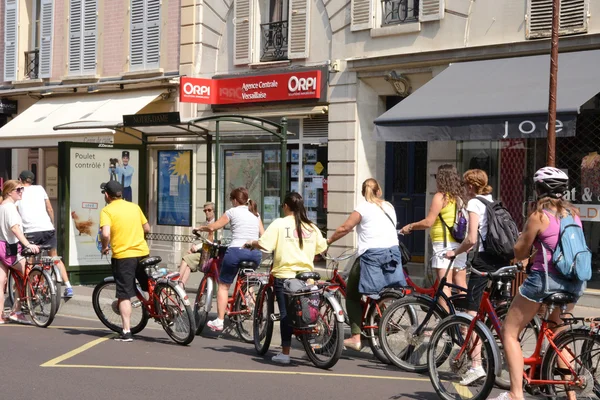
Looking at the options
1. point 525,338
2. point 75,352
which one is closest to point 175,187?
point 75,352

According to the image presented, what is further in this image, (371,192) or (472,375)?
(371,192)

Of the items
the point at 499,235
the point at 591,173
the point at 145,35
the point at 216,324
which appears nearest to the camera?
the point at 499,235

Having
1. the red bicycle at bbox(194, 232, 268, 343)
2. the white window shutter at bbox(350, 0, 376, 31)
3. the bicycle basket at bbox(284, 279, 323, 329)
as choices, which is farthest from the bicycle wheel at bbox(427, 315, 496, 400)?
the white window shutter at bbox(350, 0, 376, 31)

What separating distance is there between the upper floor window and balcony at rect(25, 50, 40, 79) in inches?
257

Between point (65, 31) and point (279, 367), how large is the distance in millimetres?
14567

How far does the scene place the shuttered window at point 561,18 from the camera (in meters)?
12.6

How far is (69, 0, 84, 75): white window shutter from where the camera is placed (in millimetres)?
20594

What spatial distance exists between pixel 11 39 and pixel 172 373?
16.3 m

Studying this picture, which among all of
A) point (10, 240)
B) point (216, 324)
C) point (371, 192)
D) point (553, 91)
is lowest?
point (216, 324)

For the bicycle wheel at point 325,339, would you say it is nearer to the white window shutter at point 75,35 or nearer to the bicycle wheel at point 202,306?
the bicycle wheel at point 202,306

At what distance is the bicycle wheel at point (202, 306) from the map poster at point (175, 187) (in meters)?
4.61

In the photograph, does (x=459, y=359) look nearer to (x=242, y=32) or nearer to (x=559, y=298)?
(x=559, y=298)

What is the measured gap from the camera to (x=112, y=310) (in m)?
10.1

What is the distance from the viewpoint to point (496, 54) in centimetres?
1344
